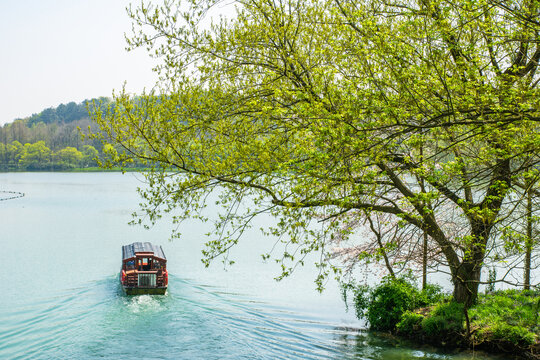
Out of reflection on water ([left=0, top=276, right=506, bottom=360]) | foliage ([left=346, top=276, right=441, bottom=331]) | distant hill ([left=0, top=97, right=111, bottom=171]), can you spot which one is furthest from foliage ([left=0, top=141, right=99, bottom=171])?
foliage ([left=346, top=276, right=441, bottom=331])

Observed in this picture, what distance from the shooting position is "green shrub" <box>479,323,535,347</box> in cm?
1117

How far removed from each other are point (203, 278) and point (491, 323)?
14792 mm

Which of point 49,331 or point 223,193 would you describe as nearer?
point 223,193

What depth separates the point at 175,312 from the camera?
59.8ft

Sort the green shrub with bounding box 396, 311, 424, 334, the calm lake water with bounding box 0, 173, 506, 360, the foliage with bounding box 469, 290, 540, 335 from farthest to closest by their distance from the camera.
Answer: the calm lake water with bounding box 0, 173, 506, 360, the green shrub with bounding box 396, 311, 424, 334, the foliage with bounding box 469, 290, 540, 335

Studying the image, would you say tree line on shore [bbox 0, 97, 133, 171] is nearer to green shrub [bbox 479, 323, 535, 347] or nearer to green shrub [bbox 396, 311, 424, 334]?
green shrub [bbox 396, 311, 424, 334]

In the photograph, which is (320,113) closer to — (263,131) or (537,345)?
(263,131)

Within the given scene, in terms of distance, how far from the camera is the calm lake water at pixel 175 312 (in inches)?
553

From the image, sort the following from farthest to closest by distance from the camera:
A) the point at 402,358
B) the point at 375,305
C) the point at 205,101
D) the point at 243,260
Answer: the point at 243,260
the point at 375,305
the point at 402,358
the point at 205,101

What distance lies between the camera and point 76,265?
26.1m

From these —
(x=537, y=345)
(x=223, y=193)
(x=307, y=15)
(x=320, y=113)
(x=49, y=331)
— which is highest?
(x=307, y=15)

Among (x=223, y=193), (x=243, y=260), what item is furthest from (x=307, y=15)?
(x=243, y=260)

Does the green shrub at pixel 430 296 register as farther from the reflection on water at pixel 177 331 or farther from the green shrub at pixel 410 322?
the reflection on water at pixel 177 331

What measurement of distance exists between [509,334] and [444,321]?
5.57 ft
